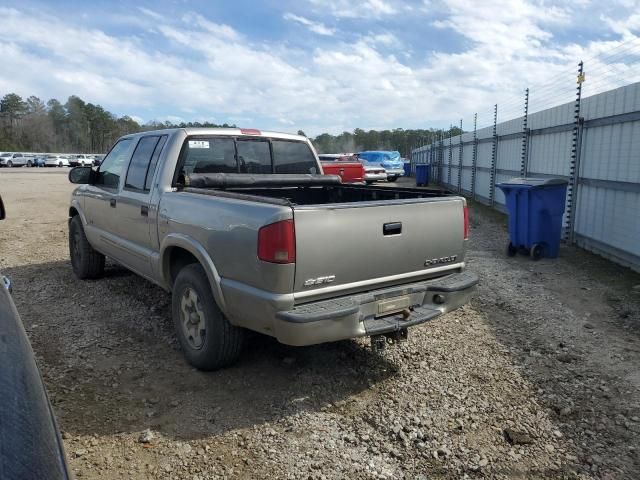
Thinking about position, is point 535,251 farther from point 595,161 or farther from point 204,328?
point 204,328

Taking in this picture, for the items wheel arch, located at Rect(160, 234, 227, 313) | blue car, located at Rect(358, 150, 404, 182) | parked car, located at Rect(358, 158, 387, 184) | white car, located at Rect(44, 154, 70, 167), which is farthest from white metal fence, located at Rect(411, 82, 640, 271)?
white car, located at Rect(44, 154, 70, 167)

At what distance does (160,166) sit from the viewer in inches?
182

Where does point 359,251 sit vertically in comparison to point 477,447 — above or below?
above

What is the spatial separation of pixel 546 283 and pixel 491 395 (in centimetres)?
357

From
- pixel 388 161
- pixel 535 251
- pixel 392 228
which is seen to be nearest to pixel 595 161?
pixel 535 251

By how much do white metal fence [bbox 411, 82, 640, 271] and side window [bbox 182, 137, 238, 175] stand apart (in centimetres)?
569

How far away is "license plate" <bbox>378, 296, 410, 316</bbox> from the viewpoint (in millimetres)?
3604

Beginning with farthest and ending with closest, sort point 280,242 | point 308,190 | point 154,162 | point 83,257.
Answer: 1. point 83,257
2. point 308,190
3. point 154,162
4. point 280,242

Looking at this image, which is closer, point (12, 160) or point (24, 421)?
point (24, 421)

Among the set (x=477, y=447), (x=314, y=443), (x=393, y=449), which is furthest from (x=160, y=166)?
(x=477, y=447)

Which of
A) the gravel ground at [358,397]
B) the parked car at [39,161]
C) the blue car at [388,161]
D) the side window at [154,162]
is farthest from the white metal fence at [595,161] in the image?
the parked car at [39,161]

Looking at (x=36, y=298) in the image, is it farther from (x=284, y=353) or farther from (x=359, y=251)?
(x=359, y=251)

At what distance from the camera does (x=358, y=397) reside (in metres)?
3.75

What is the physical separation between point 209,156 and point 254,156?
53cm
